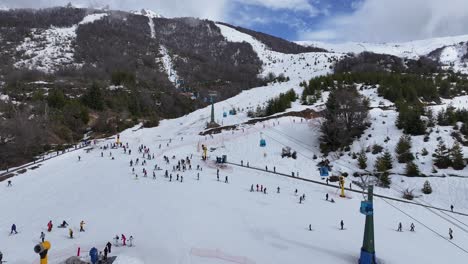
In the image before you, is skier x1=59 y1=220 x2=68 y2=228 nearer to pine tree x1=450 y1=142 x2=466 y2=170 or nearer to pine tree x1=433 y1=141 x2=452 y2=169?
pine tree x1=433 y1=141 x2=452 y2=169

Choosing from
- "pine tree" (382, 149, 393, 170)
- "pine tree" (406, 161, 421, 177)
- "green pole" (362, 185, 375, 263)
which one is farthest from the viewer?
"pine tree" (382, 149, 393, 170)

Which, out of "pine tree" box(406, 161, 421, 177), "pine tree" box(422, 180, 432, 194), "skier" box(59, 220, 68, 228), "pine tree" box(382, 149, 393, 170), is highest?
"pine tree" box(382, 149, 393, 170)

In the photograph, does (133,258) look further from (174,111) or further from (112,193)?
(174,111)

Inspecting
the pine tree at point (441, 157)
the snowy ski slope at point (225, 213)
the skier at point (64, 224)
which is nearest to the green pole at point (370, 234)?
the snowy ski slope at point (225, 213)

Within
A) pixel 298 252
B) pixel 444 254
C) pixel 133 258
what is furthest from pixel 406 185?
pixel 133 258

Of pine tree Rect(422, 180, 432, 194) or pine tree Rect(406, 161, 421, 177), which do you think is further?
pine tree Rect(406, 161, 421, 177)

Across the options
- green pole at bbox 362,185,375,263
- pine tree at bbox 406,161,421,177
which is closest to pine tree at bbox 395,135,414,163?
pine tree at bbox 406,161,421,177
